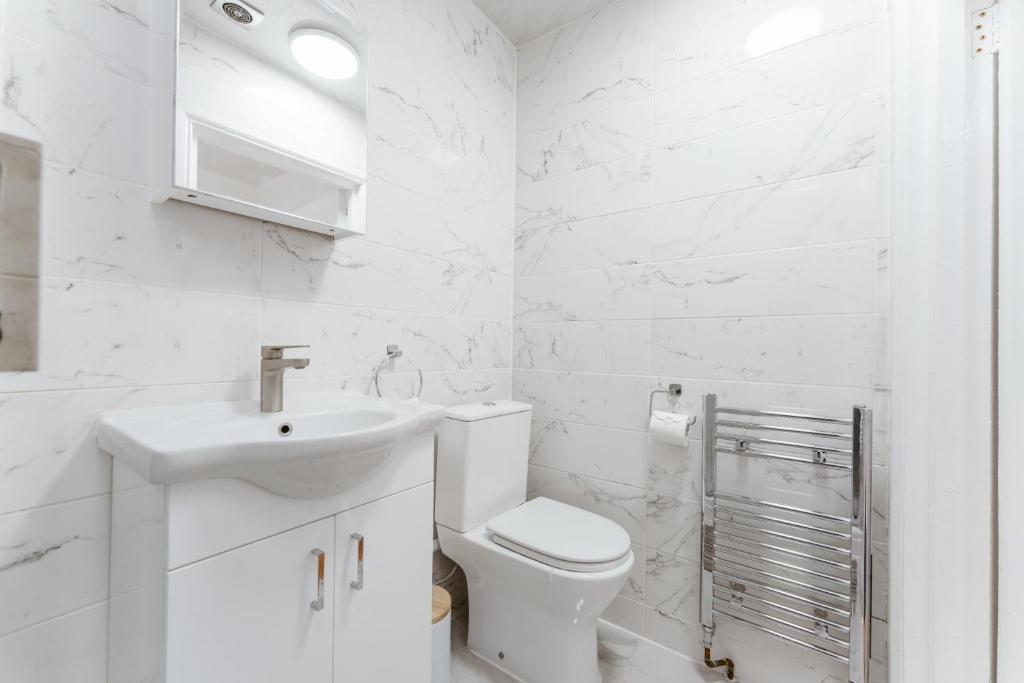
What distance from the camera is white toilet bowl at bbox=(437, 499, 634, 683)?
1269mm

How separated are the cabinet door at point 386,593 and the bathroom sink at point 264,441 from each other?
0.15m

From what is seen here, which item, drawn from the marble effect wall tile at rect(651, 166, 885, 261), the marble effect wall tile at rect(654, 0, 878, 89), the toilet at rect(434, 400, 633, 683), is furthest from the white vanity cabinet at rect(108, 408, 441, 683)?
the marble effect wall tile at rect(654, 0, 878, 89)

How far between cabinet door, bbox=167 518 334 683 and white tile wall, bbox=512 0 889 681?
1.11 metres

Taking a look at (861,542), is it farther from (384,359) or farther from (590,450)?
(384,359)

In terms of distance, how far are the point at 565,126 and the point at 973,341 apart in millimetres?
1485

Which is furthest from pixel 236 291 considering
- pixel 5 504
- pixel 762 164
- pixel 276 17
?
pixel 762 164

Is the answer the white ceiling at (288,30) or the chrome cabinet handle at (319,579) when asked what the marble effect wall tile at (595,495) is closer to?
the chrome cabinet handle at (319,579)

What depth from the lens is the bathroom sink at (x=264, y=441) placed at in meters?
0.70

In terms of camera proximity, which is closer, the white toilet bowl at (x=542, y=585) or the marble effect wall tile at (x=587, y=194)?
the white toilet bowl at (x=542, y=585)

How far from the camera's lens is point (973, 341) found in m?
0.94

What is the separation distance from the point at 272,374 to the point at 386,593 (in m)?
0.57

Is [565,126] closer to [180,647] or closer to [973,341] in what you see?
[973,341]

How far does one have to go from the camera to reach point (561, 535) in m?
1.40

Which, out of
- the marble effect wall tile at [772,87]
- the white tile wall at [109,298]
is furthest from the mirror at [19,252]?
the marble effect wall tile at [772,87]
